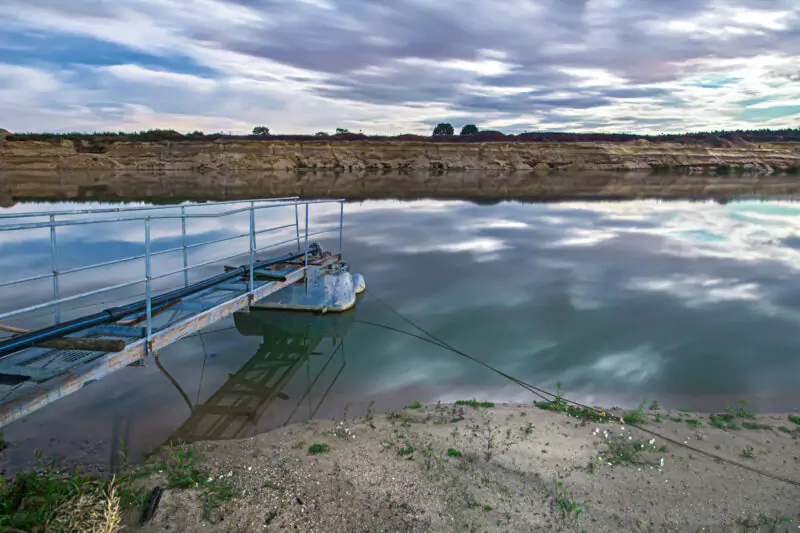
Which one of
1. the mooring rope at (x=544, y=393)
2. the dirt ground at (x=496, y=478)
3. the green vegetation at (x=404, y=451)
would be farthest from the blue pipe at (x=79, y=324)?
the green vegetation at (x=404, y=451)

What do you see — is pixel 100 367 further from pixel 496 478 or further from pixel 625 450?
pixel 625 450

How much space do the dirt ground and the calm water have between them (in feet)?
3.59

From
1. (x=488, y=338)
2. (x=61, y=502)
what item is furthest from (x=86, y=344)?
(x=488, y=338)

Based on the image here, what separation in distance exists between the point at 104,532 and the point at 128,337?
3118mm

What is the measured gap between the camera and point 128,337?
6.43m

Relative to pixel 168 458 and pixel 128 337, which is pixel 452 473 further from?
pixel 128 337

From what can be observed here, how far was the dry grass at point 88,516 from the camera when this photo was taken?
12.4 ft

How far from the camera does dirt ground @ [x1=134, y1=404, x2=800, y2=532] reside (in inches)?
171

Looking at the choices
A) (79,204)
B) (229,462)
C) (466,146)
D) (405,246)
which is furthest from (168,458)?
(466,146)

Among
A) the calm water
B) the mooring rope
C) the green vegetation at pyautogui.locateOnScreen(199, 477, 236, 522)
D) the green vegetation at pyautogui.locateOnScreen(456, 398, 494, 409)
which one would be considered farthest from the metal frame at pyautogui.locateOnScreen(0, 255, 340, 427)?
the green vegetation at pyautogui.locateOnScreen(456, 398, 494, 409)

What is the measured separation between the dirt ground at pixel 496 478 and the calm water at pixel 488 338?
1.10m

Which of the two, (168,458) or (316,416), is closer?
(168,458)

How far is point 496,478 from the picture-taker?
16.3 ft

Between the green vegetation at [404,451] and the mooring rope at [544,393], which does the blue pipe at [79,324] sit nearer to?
the mooring rope at [544,393]
